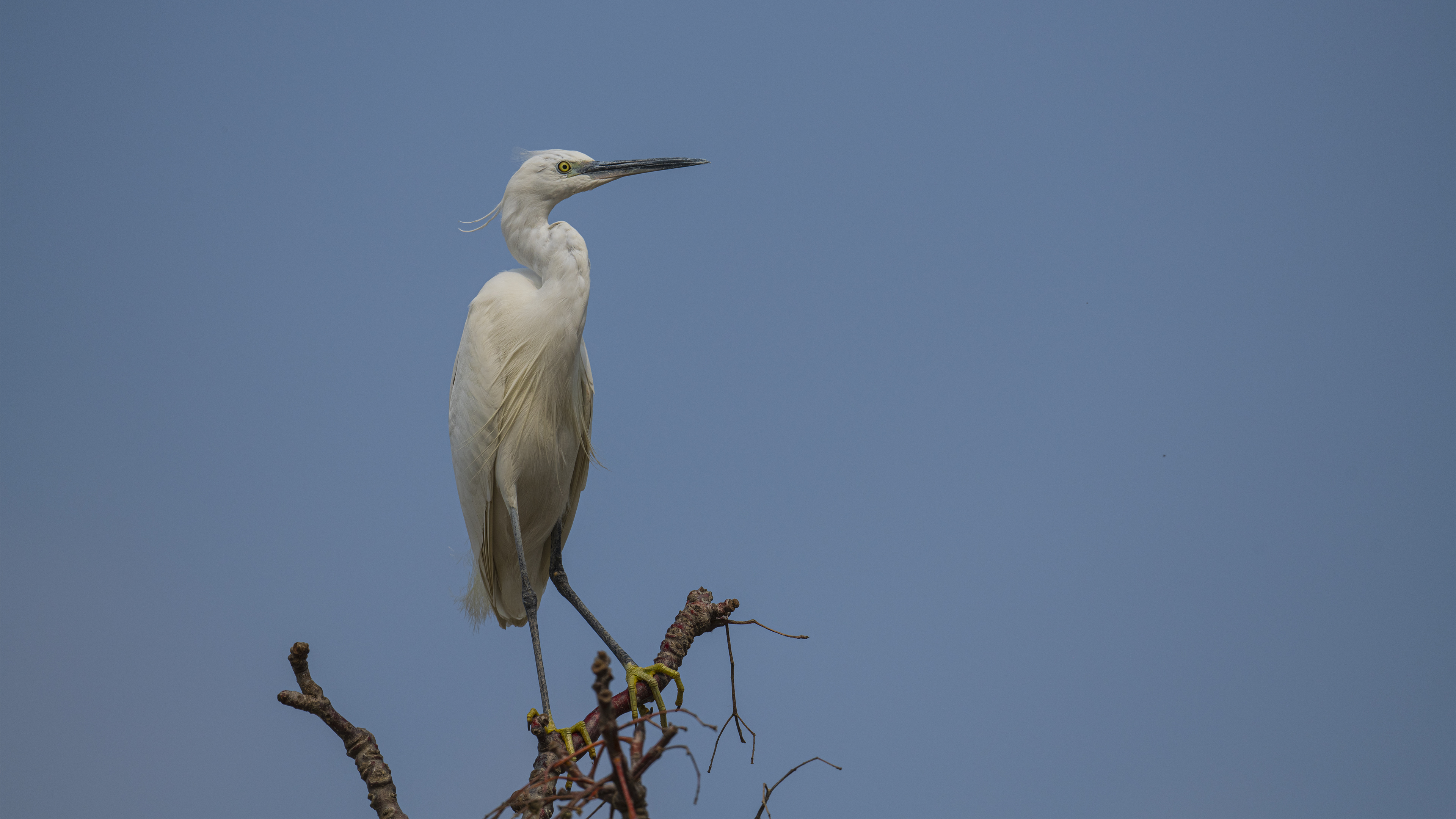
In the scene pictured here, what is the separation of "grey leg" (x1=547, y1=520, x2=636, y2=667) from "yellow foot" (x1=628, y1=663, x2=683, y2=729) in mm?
225

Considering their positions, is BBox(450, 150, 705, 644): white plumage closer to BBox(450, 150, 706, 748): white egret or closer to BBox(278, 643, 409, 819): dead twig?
BBox(450, 150, 706, 748): white egret

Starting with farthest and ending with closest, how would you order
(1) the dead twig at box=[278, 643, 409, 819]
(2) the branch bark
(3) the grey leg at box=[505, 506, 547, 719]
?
(3) the grey leg at box=[505, 506, 547, 719] → (2) the branch bark → (1) the dead twig at box=[278, 643, 409, 819]

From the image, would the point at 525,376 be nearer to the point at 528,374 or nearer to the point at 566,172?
the point at 528,374

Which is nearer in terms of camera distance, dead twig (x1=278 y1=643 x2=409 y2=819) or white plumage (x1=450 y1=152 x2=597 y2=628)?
dead twig (x1=278 y1=643 x2=409 y2=819)

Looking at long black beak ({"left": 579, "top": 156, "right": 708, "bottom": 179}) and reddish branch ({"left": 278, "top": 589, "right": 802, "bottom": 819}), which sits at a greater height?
long black beak ({"left": 579, "top": 156, "right": 708, "bottom": 179})

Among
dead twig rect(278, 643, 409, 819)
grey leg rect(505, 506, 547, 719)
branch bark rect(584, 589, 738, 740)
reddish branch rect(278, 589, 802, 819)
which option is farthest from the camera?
grey leg rect(505, 506, 547, 719)

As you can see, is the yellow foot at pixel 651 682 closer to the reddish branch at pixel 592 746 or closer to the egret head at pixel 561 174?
the reddish branch at pixel 592 746

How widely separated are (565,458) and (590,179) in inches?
43.6

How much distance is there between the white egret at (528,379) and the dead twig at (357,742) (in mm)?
1130

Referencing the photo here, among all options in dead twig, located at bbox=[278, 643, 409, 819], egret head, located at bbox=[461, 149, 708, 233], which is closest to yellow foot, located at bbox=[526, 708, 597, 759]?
dead twig, located at bbox=[278, 643, 409, 819]

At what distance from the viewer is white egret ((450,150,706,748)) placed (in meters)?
3.44

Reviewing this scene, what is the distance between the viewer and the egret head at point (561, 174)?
11.7 ft

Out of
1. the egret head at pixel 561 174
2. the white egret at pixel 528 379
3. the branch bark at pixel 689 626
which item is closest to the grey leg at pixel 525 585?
the white egret at pixel 528 379

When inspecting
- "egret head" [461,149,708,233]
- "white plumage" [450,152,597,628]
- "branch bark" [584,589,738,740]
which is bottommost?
"branch bark" [584,589,738,740]
